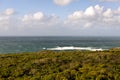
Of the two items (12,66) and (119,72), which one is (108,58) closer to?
(119,72)

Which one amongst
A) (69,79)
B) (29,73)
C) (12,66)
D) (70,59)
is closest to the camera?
(69,79)

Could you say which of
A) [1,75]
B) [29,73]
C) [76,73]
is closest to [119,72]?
[76,73]

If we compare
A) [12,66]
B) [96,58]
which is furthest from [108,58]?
[12,66]

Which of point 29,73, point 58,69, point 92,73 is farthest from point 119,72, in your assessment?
point 29,73

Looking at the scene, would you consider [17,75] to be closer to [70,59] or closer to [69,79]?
[69,79]

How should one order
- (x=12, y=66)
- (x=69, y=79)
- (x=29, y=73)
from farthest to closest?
(x=12, y=66) < (x=29, y=73) < (x=69, y=79)

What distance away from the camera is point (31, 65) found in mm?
27922

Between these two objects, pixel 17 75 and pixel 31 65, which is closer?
pixel 17 75

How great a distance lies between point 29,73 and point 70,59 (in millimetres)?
7186

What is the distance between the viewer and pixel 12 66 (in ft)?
91.0

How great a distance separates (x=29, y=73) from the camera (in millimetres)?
25312

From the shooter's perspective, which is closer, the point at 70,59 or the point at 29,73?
the point at 29,73

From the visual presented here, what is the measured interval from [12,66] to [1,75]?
3.19 m

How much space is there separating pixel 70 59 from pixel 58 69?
493cm
